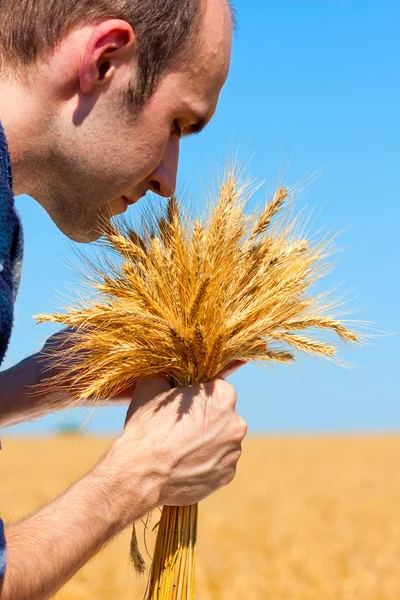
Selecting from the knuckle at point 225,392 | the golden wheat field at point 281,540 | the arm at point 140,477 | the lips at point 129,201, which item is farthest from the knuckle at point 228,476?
the lips at point 129,201

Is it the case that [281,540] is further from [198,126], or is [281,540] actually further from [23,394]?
[198,126]

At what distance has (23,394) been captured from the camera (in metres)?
2.23

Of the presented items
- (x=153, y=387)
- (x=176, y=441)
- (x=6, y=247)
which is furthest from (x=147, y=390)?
(x=6, y=247)

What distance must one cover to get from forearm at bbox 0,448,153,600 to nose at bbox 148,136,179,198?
0.69 metres

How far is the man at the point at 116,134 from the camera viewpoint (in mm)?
1734

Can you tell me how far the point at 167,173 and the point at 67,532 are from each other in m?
0.92

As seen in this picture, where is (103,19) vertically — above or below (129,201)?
above

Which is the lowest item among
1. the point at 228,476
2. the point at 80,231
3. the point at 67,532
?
the point at 67,532

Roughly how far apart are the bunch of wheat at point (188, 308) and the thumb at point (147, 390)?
0.07 ft

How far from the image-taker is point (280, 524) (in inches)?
355

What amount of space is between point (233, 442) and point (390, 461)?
2071 cm

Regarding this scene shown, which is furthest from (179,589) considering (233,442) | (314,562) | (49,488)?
(49,488)

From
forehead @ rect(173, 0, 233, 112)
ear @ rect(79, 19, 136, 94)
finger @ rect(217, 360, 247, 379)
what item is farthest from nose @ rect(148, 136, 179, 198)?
finger @ rect(217, 360, 247, 379)

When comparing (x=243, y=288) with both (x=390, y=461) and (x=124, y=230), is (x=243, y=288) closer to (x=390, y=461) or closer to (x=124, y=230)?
(x=124, y=230)
